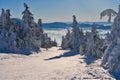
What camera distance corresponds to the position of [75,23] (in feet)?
275

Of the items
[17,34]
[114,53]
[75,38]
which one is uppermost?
[17,34]

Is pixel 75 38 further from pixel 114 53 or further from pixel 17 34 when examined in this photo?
pixel 114 53

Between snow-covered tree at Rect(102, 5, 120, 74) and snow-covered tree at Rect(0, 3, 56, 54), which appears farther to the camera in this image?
snow-covered tree at Rect(0, 3, 56, 54)

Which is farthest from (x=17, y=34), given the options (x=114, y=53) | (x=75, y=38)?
(x=114, y=53)

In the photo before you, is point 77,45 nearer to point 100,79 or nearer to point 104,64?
point 104,64

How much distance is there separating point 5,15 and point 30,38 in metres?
10.5

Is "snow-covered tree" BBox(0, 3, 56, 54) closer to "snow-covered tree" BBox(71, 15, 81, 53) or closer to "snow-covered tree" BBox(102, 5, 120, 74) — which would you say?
"snow-covered tree" BBox(71, 15, 81, 53)

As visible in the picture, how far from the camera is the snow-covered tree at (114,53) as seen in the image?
1284 inches

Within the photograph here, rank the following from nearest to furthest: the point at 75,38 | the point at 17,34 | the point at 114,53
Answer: the point at 114,53, the point at 17,34, the point at 75,38

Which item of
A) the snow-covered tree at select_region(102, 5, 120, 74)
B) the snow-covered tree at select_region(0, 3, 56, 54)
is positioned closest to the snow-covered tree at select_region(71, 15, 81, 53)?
the snow-covered tree at select_region(0, 3, 56, 54)

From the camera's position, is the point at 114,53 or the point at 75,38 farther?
the point at 75,38

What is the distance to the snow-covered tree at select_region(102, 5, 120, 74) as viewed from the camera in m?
32.6

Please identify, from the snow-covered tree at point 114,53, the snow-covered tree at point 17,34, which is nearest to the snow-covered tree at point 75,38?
the snow-covered tree at point 17,34

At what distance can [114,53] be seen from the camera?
33.4 metres
